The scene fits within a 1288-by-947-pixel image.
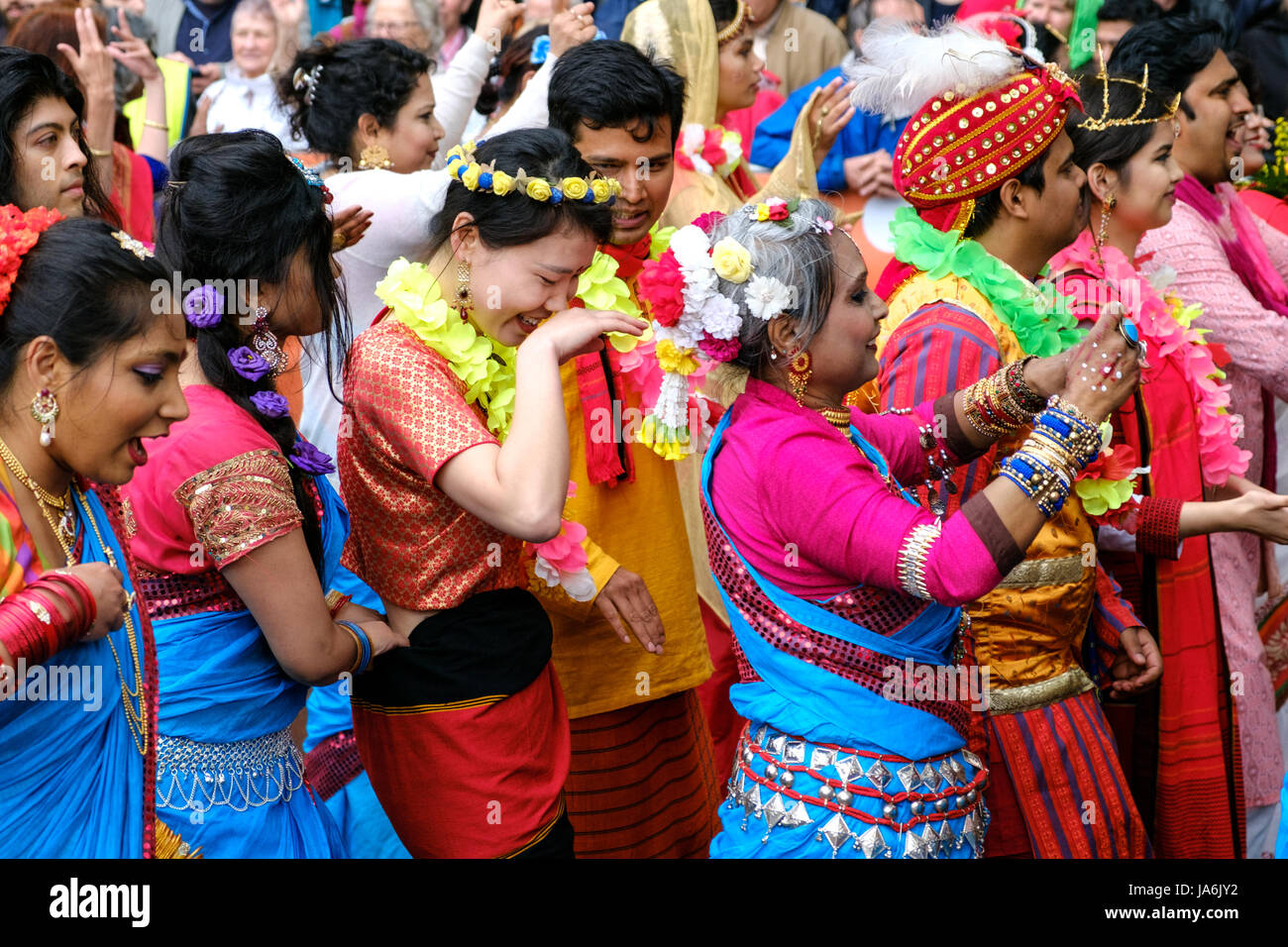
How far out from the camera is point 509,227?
2.59m

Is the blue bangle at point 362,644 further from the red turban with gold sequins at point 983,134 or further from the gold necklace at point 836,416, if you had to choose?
the red turban with gold sequins at point 983,134

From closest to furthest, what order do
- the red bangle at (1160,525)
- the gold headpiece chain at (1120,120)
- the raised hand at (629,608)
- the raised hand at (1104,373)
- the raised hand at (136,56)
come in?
the raised hand at (1104,373) → the raised hand at (629,608) → the red bangle at (1160,525) → the gold headpiece chain at (1120,120) → the raised hand at (136,56)

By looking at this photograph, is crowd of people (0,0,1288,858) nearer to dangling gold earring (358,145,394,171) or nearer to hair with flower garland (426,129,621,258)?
hair with flower garland (426,129,621,258)

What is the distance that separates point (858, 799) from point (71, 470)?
4.58 ft

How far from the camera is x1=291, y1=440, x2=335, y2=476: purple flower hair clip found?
2.49 metres

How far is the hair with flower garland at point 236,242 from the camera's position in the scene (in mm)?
2418

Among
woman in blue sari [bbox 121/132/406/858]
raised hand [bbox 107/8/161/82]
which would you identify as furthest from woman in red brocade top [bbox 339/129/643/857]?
raised hand [bbox 107/8/161/82]

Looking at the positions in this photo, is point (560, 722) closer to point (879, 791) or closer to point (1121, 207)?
point (879, 791)

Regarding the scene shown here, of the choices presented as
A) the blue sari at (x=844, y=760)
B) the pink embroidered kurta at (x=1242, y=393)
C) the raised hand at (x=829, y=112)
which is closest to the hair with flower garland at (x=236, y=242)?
the blue sari at (x=844, y=760)

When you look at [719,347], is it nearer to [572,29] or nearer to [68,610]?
[68,610]

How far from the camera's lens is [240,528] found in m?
2.28

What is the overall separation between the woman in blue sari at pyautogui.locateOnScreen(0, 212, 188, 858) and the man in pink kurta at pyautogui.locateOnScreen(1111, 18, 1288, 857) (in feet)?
9.20

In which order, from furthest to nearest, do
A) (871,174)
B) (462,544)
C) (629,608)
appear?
(871,174) → (629,608) → (462,544)

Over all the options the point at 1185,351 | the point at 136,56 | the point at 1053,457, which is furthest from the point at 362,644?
the point at 136,56
